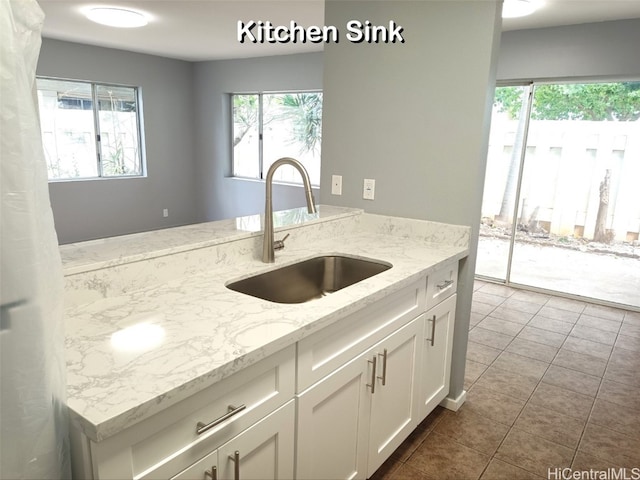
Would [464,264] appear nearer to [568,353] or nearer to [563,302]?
[568,353]

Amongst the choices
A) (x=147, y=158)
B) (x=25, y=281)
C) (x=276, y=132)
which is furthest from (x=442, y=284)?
(x=147, y=158)

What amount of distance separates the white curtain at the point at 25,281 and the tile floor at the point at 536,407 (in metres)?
1.45

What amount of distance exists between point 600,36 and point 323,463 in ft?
13.6

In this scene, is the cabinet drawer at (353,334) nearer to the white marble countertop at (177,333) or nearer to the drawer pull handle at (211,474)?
the white marble countertop at (177,333)

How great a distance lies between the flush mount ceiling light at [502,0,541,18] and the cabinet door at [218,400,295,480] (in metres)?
3.08

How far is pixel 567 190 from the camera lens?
168 inches

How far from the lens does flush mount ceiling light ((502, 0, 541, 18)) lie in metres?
3.18

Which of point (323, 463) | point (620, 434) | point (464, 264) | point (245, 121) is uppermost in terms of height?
→ point (245, 121)

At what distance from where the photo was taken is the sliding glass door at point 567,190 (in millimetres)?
3980

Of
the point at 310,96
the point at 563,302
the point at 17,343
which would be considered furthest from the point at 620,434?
the point at 310,96

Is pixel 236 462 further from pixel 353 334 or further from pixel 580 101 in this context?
pixel 580 101

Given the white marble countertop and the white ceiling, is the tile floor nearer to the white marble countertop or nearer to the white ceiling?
the white marble countertop

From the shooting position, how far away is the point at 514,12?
344 cm

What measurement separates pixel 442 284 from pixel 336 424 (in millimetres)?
882
